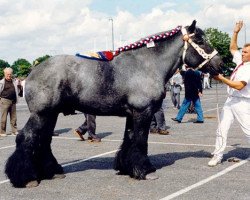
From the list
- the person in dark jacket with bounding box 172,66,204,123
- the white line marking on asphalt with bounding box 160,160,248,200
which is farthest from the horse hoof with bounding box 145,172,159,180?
the person in dark jacket with bounding box 172,66,204,123

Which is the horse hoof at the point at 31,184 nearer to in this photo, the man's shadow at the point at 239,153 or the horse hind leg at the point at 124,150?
the horse hind leg at the point at 124,150

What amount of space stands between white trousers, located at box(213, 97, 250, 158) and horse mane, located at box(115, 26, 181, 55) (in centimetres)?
166

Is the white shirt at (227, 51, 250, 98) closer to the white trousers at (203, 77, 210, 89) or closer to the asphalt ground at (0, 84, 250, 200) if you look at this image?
the asphalt ground at (0, 84, 250, 200)

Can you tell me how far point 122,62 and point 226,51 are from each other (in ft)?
246

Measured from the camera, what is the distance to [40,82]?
682 centimetres

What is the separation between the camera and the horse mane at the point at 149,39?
286 inches

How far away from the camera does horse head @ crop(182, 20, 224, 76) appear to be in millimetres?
7359

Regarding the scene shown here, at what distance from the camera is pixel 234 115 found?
808 cm

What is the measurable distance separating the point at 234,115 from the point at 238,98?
34cm

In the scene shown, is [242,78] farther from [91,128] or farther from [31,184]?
[91,128]

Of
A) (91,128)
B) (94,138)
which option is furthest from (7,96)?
(94,138)

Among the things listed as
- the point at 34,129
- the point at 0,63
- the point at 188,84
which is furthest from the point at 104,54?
the point at 0,63

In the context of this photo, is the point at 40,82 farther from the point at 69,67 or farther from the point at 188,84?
the point at 188,84

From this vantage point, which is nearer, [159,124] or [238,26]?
[238,26]
